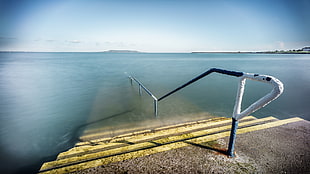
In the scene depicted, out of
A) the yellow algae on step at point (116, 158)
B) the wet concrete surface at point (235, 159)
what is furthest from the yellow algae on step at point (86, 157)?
the wet concrete surface at point (235, 159)

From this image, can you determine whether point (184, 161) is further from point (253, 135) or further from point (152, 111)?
point (152, 111)

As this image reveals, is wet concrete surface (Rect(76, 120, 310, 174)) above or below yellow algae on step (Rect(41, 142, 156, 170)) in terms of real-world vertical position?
Result: above

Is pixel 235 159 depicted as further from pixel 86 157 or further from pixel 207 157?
pixel 86 157

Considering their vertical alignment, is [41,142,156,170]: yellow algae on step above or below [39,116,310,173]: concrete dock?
below

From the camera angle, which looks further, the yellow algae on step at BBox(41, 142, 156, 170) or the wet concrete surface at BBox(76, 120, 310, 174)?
the yellow algae on step at BBox(41, 142, 156, 170)

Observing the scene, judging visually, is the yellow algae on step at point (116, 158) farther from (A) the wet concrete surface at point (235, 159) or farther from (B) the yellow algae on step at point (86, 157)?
(B) the yellow algae on step at point (86, 157)

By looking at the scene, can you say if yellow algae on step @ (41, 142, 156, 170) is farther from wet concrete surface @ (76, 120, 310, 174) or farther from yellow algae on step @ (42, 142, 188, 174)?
wet concrete surface @ (76, 120, 310, 174)

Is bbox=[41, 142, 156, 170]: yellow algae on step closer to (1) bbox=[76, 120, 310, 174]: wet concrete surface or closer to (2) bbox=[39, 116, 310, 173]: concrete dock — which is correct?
(2) bbox=[39, 116, 310, 173]: concrete dock

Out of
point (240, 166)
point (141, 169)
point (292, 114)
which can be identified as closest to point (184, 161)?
point (141, 169)

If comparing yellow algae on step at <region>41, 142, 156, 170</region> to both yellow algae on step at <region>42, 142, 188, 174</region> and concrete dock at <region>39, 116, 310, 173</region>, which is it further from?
yellow algae on step at <region>42, 142, 188, 174</region>

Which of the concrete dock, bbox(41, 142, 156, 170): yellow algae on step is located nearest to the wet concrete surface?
the concrete dock

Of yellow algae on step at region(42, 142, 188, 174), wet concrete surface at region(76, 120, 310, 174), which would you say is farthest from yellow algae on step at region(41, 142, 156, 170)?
wet concrete surface at region(76, 120, 310, 174)

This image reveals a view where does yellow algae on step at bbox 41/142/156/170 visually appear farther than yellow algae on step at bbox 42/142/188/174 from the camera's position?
Yes

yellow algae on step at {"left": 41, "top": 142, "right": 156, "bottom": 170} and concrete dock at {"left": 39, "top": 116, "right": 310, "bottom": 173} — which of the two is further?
yellow algae on step at {"left": 41, "top": 142, "right": 156, "bottom": 170}
